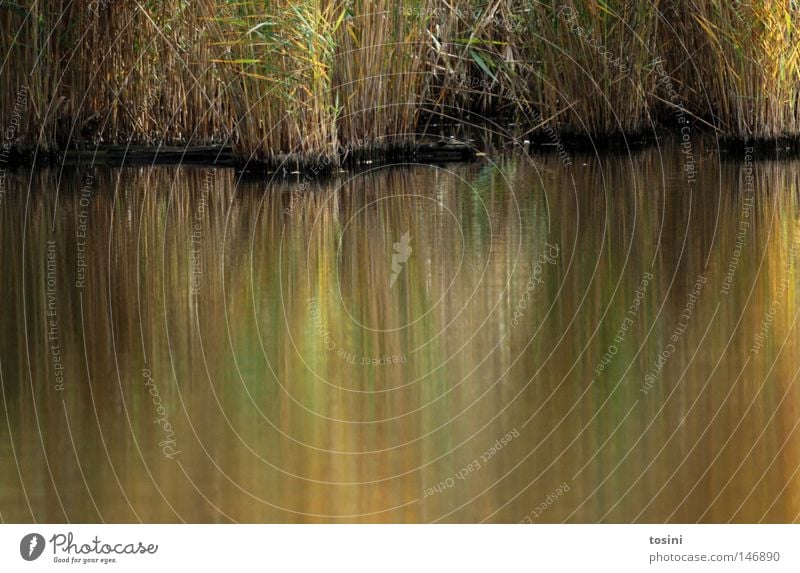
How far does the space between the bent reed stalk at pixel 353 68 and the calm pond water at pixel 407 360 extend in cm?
110

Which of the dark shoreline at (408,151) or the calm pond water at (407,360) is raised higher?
the dark shoreline at (408,151)

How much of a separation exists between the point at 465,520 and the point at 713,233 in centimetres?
330

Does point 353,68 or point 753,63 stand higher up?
point 353,68

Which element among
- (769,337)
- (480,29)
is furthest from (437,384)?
(480,29)

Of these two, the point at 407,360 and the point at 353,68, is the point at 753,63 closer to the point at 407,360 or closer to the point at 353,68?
the point at 353,68

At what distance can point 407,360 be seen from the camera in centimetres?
501

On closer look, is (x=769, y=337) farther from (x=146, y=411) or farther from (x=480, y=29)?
(x=480, y=29)

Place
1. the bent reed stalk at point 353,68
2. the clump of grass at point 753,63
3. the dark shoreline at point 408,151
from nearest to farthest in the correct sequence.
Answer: the bent reed stalk at point 353,68, the clump of grass at point 753,63, the dark shoreline at point 408,151

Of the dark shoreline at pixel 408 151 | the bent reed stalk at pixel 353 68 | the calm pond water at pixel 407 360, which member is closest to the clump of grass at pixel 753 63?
the bent reed stalk at pixel 353 68

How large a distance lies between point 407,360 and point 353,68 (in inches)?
169

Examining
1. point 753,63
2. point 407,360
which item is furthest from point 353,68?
point 407,360

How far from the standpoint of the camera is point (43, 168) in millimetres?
9859

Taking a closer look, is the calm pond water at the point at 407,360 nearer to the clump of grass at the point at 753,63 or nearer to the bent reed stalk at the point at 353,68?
the bent reed stalk at the point at 353,68

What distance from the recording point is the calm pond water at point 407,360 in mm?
3967
